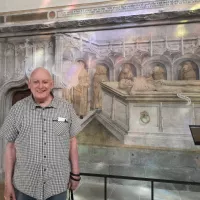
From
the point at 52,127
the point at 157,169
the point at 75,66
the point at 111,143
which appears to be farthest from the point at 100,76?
the point at 52,127

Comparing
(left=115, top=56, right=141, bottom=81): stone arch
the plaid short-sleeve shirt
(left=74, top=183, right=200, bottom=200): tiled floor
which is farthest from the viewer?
(left=115, top=56, right=141, bottom=81): stone arch

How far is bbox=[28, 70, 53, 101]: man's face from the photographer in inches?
78.8

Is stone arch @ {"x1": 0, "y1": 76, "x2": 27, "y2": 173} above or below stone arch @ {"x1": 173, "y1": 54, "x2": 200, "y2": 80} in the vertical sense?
below

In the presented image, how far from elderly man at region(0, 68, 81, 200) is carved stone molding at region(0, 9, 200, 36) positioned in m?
2.84

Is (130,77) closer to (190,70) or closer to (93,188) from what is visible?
(190,70)

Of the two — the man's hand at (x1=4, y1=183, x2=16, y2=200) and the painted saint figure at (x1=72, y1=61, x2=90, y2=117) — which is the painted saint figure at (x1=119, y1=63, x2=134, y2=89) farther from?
the man's hand at (x1=4, y1=183, x2=16, y2=200)

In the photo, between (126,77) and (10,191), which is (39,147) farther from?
(126,77)

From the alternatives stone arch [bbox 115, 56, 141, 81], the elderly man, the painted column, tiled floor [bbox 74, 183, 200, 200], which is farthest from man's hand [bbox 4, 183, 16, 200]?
stone arch [bbox 115, 56, 141, 81]

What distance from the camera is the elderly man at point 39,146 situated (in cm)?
190

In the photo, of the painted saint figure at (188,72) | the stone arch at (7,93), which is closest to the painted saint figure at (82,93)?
the stone arch at (7,93)

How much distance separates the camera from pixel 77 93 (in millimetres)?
4680

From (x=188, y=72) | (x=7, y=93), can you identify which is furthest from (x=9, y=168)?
(x=7, y=93)

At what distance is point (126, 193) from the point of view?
13.6 feet

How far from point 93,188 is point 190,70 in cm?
276
